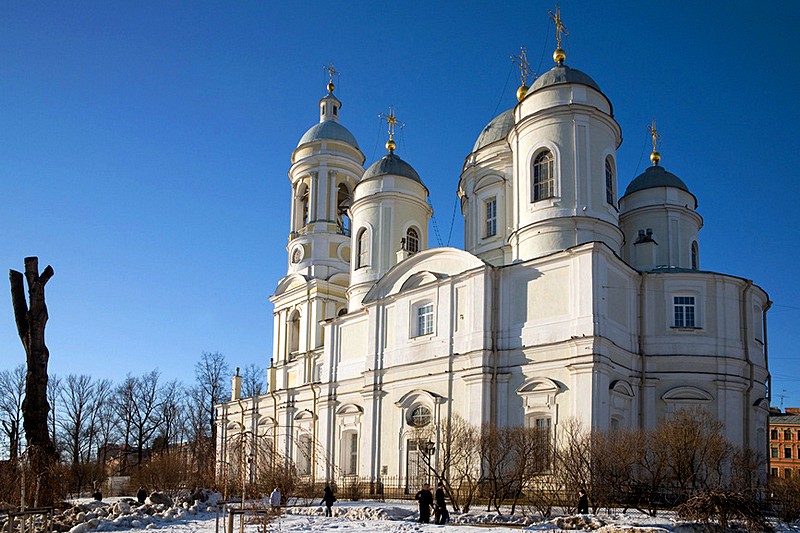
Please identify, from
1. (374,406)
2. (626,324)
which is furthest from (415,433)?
(626,324)

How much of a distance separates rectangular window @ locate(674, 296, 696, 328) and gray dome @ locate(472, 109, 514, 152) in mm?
10828

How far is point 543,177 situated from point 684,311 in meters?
6.95

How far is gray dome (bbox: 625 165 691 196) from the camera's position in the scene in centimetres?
3475

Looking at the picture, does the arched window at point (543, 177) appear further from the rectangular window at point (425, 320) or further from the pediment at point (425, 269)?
the rectangular window at point (425, 320)

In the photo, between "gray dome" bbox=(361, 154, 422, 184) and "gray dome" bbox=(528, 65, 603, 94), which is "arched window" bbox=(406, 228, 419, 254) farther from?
"gray dome" bbox=(528, 65, 603, 94)

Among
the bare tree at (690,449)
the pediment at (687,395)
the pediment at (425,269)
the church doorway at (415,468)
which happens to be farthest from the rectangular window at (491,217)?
the bare tree at (690,449)

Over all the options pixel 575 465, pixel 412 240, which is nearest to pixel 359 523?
pixel 575 465

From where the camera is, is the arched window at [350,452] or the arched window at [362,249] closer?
the arched window at [350,452]

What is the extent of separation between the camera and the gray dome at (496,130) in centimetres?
3550

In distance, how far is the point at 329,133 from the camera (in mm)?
44875

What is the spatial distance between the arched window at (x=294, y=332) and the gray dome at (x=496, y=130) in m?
13.9

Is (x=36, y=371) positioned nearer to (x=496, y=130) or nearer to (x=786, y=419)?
(x=496, y=130)

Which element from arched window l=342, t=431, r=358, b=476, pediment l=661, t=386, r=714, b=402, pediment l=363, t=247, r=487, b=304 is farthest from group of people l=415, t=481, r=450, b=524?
arched window l=342, t=431, r=358, b=476

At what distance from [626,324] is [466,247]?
9.29m
